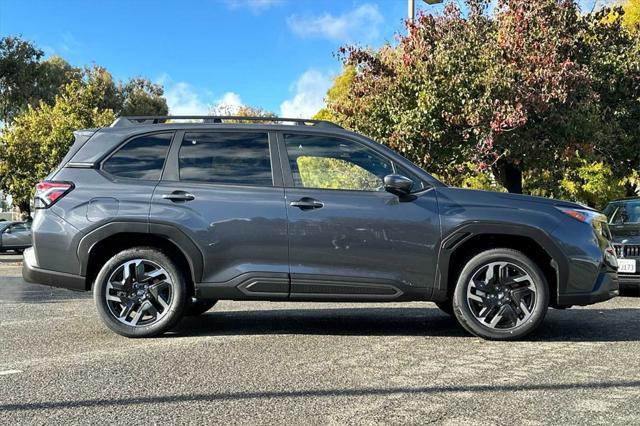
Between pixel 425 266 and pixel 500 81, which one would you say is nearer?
pixel 425 266

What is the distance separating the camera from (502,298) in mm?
5375

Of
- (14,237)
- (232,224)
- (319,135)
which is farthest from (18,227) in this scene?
(319,135)

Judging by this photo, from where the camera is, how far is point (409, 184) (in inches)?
208

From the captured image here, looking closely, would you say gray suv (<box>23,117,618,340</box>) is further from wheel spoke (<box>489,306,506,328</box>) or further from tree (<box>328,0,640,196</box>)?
tree (<box>328,0,640,196</box>)

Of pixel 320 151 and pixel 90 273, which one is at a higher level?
pixel 320 151

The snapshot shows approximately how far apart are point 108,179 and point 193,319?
186 centimetres

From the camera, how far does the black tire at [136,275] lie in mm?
5426

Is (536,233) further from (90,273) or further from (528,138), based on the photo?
(528,138)

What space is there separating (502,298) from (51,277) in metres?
3.99

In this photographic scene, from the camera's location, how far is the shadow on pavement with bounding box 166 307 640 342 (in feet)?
18.9

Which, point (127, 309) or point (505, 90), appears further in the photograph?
point (505, 90)

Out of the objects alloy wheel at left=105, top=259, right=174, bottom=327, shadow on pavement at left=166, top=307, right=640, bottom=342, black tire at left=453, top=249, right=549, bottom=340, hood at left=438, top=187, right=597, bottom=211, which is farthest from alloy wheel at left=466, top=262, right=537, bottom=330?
alloy wheel at left=105, top=259, right=174, bottom=327

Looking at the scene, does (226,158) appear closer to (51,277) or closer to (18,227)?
(51,277)

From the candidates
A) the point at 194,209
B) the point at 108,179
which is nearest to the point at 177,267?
the point at 194,209
